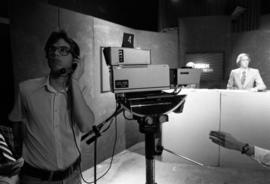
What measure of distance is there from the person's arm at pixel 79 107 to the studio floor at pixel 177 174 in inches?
64.1

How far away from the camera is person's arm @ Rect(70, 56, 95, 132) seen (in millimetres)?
1052

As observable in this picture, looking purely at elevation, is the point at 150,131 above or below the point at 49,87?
below

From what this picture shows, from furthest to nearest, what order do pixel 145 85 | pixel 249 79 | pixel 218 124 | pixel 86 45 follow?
pixel 249 79
pixel 218 124
pixel 86 45
pixel 145 85

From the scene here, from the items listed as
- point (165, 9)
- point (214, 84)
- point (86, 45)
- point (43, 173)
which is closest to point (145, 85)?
point (43, 173)

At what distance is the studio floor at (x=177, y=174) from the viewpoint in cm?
251

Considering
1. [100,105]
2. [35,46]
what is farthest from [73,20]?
[100,105]

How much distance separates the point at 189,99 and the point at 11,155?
229cm

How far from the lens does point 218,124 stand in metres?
2.77

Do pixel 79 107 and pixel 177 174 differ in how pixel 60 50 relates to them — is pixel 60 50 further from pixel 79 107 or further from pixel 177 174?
pixel 177 174

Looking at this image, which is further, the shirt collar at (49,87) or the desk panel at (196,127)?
the desk panel at (196,127)

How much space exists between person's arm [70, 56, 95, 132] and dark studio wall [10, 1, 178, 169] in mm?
67

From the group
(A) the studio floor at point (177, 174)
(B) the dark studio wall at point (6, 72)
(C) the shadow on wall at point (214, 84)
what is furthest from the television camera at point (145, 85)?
(C) the shadow on wall at point (214, 84)

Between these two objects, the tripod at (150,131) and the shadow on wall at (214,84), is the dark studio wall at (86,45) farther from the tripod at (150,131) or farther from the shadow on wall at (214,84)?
the shadow on wall at (214,84)

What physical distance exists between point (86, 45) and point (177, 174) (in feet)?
6.04
